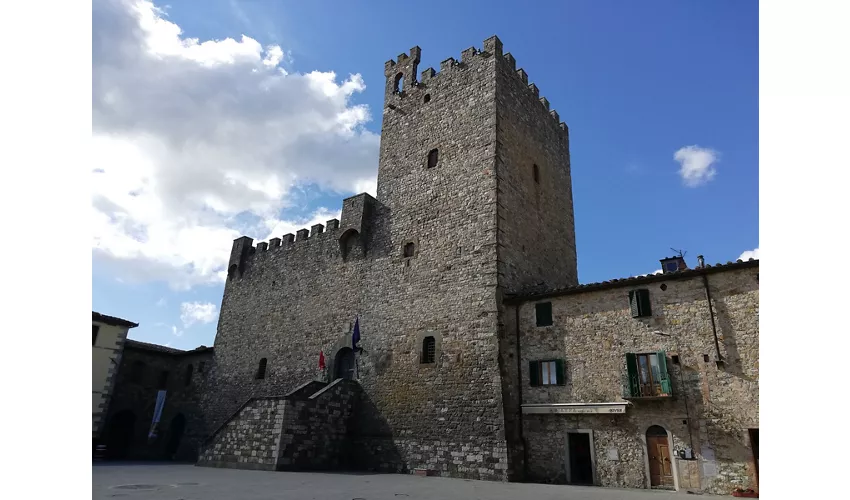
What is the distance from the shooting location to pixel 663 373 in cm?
1273

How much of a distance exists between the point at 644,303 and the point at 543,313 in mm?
2806

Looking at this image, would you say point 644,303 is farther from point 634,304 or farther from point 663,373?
point 663,373

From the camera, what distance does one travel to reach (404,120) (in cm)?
2102

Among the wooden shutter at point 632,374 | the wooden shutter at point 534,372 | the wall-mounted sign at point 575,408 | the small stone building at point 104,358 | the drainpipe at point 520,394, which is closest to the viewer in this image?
the wooden shutter at point 632,374

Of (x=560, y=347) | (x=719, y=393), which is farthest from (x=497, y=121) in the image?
(x=719, y=393)

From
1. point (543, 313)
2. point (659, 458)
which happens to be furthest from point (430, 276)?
point (659, 458)

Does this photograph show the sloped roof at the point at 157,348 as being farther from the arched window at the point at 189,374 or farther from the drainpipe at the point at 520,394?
the drainpipe at the point at 520,394

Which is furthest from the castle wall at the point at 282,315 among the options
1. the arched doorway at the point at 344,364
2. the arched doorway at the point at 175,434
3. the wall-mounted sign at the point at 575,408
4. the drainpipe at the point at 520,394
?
the wall-mounted sign at the point at 575,408

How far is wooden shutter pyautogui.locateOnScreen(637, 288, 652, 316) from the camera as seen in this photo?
13516 mm

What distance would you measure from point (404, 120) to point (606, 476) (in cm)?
1476

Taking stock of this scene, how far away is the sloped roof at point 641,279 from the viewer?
492 inches

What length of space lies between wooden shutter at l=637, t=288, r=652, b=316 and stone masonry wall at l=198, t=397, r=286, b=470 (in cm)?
1060

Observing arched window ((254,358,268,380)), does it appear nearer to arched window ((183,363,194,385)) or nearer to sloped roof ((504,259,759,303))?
arched window ((183,363,194,385))

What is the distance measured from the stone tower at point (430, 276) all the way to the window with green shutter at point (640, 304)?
11.9 ft
